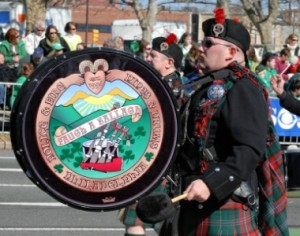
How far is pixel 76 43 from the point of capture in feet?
56.4

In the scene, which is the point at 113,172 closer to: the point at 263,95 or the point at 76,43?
the point at 263,95

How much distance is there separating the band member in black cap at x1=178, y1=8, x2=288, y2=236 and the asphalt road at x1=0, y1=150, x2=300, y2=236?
166 inches

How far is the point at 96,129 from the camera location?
14.3ft

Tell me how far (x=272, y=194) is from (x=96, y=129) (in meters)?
0.95

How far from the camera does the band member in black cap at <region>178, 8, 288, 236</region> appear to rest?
166 inches

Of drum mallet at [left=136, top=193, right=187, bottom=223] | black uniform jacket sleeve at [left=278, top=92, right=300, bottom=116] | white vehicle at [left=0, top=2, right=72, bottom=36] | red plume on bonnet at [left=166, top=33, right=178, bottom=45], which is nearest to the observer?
drum mallet at [left=136, top=193, right=187, bottom=223]

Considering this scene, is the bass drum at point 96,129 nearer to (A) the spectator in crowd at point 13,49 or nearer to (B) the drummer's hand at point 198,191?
(B) the drummer's hand at point 198,191

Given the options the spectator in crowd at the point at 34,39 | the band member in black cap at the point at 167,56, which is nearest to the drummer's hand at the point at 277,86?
the band member in black cap at the point at 167,56

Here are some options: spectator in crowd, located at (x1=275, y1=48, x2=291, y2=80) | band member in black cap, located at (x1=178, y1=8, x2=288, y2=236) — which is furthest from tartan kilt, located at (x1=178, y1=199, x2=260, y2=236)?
spectator in crowd, located at (x1=275, y1=48, x2=291, y2=80)

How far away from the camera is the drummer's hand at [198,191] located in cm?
412

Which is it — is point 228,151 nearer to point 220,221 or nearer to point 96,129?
point 220,221

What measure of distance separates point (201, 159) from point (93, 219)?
5.12 metres

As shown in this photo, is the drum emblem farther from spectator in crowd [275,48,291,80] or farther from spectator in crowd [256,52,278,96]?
spectator in crowd [275,48,291,80]

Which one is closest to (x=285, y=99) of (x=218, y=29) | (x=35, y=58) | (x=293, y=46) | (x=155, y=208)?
(x=218, y=29)
